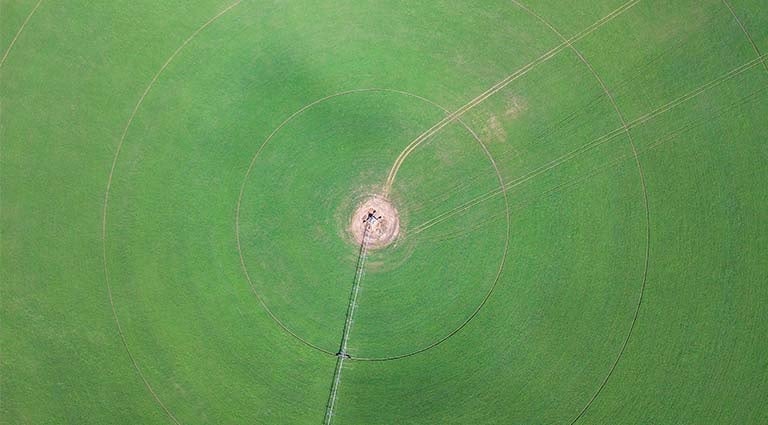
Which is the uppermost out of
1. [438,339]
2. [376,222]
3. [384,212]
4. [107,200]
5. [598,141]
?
[598,141]

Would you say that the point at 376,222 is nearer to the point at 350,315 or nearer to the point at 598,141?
the point at 350,315

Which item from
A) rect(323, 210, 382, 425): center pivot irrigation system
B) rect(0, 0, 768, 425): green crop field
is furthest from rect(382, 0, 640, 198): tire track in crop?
rect(323, 210, 382, 425): center pivot irrigation system

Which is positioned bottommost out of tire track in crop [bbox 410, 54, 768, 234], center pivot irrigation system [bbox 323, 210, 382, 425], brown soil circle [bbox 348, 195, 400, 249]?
center pivot irrigation system [bbox 323, 210, 382, 425]

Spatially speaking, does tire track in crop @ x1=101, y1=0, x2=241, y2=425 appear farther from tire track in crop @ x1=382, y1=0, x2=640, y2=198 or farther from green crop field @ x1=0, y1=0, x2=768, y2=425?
tire track in crop @ x1=382, y1=0, x2=640, y2=198

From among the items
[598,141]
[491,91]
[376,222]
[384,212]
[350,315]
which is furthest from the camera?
[491,91]

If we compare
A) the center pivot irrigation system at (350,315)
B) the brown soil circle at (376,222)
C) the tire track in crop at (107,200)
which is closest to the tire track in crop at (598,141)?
the brown soil circle at (376,222)

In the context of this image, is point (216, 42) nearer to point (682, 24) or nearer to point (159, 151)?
point (159, 151)

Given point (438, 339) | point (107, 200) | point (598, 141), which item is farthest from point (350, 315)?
point (598, 141)
